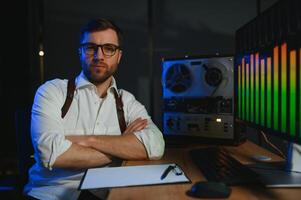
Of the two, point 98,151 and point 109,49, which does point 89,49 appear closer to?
point 109,49

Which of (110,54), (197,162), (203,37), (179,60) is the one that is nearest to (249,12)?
(203,37)

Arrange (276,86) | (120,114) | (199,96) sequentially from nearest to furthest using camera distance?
(276,86), (120,114), (199,96)

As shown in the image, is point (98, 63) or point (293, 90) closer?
point (293, 90)

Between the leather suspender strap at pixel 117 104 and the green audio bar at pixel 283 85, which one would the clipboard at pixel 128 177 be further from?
the leather suspender strap at pixel 117 104

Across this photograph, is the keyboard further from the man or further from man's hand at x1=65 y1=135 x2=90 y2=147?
man's hand at x1=65 y1=135 x2=90 y2=147

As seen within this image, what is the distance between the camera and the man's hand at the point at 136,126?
64.3 inches

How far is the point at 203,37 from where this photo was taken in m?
2.32

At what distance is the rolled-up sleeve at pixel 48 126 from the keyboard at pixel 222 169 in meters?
0.57

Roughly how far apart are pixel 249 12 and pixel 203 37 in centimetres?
36

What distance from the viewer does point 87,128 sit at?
1710 mm

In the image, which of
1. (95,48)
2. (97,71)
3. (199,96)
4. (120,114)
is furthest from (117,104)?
(199,96)

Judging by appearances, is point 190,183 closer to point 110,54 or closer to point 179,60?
point 110,54

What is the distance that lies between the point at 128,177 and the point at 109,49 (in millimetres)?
821

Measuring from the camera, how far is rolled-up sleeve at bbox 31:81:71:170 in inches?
56.2
